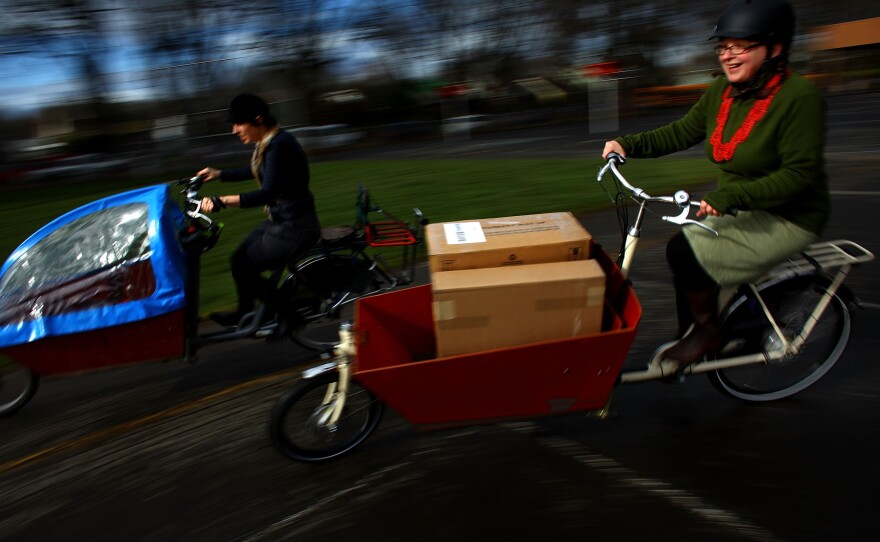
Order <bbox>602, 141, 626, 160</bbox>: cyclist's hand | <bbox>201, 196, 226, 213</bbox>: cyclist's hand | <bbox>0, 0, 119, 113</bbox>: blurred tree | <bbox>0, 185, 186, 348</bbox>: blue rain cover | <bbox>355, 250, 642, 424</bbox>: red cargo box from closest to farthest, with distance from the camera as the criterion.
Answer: <bbox>355, 250, 642, 424</bbox>: red cargo box → <bbox>602, 141, 626, 160</bbox>: cyclist's hand → <bbox>0, 185, 186, 348</bbox>: blue rain cover → <bbox>201, 196, 226, 213</bbox>: cyclist's hand → <bbox>0, 0, 119, 113</bbox>: blurred tree

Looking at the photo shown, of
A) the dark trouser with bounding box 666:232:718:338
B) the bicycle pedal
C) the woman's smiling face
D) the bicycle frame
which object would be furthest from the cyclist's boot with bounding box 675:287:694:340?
the bicycle pedal

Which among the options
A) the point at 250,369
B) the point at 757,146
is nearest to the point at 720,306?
the point at 757,146

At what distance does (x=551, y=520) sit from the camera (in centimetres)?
251

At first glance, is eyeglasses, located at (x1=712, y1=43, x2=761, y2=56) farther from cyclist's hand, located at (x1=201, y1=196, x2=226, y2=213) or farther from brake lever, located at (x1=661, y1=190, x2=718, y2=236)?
cyclist's hand, located at (x1=201, y1=196, x2=226, y2=213)

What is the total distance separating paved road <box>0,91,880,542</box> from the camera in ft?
8.21

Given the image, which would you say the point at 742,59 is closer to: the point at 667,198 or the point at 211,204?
the point at 667,198

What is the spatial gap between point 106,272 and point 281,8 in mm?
20955

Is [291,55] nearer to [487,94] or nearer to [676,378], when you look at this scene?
[487,94]

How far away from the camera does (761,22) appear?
8.07 ft

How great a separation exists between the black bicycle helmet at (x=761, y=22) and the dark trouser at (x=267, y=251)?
2.43 metres

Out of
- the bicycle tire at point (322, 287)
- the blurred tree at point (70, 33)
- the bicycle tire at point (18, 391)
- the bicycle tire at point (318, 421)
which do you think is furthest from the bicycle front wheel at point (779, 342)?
the blurred tree at point (70, 33)

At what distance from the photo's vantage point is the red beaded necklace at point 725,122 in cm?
256

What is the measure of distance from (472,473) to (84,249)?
2.25 meters

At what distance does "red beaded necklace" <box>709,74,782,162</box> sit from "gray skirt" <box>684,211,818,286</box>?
11.4 inches
